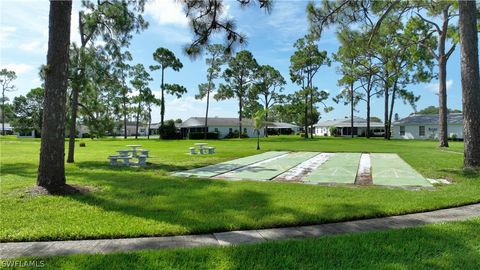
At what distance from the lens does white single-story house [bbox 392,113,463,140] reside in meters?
43.4

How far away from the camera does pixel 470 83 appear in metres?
10.2

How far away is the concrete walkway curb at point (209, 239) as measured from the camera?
13.3 feet

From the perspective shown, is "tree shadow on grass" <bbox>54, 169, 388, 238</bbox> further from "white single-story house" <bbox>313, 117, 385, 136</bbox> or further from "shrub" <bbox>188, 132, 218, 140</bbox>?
"white single-story house" <bbox>313, 117, 385, 136</bbox>

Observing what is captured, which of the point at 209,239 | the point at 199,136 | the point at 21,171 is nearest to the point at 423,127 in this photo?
the point at 199,136

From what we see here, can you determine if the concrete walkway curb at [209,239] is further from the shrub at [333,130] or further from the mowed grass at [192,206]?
the shrub at [333,130]

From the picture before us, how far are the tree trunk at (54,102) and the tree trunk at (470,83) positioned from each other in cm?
1021

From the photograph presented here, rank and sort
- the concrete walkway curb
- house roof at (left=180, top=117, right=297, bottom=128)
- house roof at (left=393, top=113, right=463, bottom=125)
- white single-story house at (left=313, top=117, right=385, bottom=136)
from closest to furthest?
1. the concrete walkway curb
2. house roof at (left=393, top=113, right=463, bottom=125)
3. house roof at (left=180, top=117, right=297, bottom=128)
4. white single-story house at (left=313, top=117, right=385, bottom=136)

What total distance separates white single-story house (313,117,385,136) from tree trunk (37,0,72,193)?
59.4m

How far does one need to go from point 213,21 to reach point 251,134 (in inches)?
2114

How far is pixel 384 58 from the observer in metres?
21.8

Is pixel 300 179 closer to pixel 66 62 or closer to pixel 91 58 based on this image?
pixel 66 62

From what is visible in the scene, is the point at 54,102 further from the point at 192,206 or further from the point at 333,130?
the point at 333,130

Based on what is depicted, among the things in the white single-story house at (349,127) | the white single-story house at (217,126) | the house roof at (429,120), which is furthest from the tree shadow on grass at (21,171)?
the white single-story house at (349,127)

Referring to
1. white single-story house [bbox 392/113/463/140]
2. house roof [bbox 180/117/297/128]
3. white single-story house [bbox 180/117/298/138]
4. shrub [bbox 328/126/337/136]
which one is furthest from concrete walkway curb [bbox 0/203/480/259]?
shrub [bbox 328/126/337/136]
